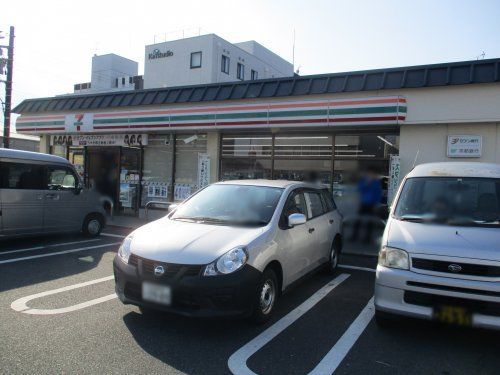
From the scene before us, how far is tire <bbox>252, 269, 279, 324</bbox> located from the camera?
439cm

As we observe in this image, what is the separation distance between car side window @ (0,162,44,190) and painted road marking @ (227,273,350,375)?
6.20 m

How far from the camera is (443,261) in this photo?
4.04m

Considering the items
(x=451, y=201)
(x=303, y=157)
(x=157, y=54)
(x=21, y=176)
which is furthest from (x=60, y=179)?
A: (x=157, y=54)

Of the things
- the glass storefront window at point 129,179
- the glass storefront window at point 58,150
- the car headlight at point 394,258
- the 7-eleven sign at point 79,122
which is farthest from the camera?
the glass storefront window at point 58,150

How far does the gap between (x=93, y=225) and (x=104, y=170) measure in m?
5.51

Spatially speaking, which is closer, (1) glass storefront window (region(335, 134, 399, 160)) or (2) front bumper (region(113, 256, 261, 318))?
(2) front bumper (region(113, 256, 261, 318))

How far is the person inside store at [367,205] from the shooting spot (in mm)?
9203

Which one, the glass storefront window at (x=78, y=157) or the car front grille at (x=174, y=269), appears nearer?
the car front grille at (x=174, y=269)

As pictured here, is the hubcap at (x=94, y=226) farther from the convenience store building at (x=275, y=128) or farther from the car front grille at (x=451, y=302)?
the car front grille at (x=451, y=302)

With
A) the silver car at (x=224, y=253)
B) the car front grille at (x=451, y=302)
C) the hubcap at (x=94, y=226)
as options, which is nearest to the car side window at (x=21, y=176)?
the hubcap at (x=94, y=226)

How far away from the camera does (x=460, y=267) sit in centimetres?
398

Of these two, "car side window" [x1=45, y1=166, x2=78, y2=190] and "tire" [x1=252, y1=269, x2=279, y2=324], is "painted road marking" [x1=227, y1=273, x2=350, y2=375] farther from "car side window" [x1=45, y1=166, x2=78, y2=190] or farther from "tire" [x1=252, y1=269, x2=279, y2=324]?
"car side window" [x1=45, y1=166, x2=78, y2=190]

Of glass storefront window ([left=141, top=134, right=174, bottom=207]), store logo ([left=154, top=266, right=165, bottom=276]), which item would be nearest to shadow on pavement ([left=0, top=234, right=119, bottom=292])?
store logo ([left=154, top=266, right=165, bottom=276])

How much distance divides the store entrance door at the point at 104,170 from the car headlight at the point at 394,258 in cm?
1199
